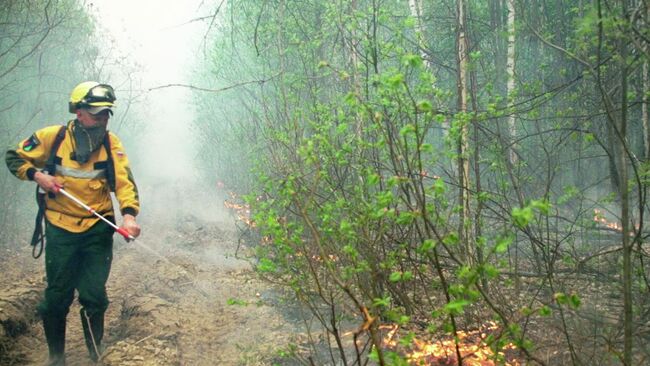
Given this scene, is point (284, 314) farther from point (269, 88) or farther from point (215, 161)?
point (215, 161)

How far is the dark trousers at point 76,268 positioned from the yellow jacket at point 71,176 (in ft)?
0.33

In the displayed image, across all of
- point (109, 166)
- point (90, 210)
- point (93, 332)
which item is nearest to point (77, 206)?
point (90, 210)

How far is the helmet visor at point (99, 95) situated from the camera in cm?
419

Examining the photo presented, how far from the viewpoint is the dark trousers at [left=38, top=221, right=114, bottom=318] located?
411cm

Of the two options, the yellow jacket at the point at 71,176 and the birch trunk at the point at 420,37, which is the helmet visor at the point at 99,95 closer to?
the yellow jacket at the point at 71,176

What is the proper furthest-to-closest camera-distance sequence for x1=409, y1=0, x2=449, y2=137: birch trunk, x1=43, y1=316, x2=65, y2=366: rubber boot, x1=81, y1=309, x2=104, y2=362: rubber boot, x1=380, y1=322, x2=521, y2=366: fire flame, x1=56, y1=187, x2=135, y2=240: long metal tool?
x1=409, y1=0, x2=449, y2=137: birch trunk → x1=81, y1=309, x2=104, y2=362: rubber boot → x1=43, y1=316, x2=65, y2=366: rubber boot → x1=56, y1=187, x2=135, y2=240: long metal tool → x1=380, y1=322, x2=521, y2=366: fire flame

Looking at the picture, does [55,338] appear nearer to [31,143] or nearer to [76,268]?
[76,268]

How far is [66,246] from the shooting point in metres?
4.12

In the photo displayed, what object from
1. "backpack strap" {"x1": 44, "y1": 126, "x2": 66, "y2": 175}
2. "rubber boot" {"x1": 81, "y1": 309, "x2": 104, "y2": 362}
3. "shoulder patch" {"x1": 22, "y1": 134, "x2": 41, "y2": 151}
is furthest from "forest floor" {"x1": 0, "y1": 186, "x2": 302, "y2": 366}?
"shoulder patch" {"x1": 22, "y1": 134, "x2": 41, "y2": 151}

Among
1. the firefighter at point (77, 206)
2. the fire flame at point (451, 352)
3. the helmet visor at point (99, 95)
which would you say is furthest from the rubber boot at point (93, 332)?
the fire flame at point (451, 352)

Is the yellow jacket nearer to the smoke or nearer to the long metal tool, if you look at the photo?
the long metal tool

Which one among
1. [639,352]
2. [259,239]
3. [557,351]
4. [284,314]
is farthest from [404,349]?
[259,239]

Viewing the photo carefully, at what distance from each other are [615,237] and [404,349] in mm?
4257

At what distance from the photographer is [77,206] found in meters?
4.18
